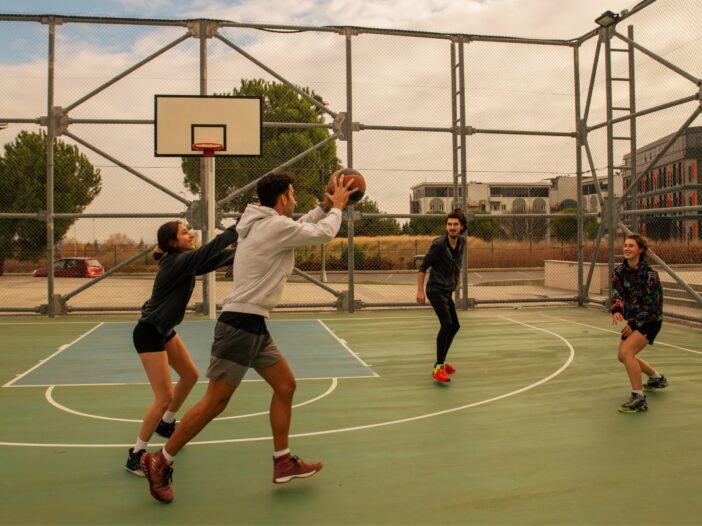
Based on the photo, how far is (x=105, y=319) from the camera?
1291cm

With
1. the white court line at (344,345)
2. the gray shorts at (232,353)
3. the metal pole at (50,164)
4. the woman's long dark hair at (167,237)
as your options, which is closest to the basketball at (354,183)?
the gray shorts at (232,353)

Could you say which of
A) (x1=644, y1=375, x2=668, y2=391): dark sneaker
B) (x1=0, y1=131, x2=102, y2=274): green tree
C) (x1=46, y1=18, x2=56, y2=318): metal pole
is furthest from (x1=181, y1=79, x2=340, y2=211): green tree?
(x1=644, y1=375, x2=668, y2=391): dark sneaker

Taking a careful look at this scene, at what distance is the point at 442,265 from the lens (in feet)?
24.8

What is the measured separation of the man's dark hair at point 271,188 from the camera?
4.24 metres

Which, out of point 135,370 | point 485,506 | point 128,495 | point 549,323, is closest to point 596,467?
point 485,506

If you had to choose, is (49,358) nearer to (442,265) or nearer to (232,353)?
(442,265)

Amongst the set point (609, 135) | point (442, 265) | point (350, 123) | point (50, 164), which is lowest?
point (442, 265)

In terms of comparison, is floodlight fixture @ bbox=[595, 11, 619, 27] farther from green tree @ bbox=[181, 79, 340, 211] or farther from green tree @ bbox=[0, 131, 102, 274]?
green tree @ bbox=[0, 131, 102, 274]

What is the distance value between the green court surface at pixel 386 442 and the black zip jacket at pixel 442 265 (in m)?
1.02

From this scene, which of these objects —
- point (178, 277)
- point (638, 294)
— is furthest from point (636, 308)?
point (178, 277)

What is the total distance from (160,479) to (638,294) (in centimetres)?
441

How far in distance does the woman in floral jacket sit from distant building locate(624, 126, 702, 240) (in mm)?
6584

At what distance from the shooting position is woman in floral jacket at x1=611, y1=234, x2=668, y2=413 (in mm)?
6105

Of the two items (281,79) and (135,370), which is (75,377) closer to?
(135,370)
